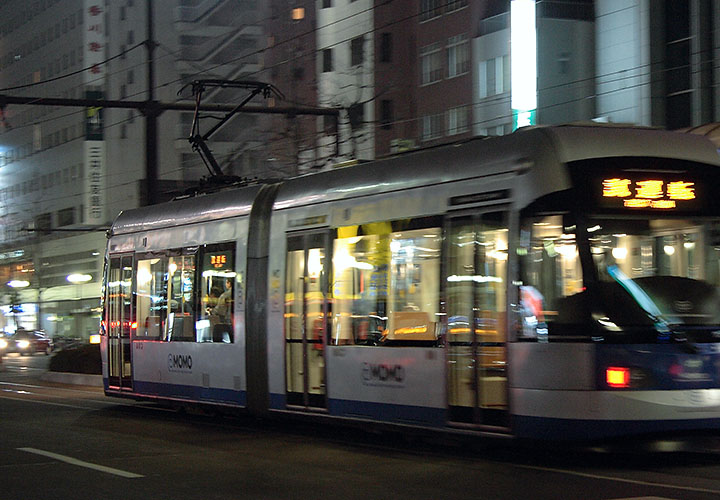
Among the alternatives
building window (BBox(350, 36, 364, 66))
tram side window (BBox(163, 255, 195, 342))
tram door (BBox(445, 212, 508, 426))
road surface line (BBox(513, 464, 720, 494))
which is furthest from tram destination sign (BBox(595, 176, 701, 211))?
building window (BBox(350, 36, 364, 66))

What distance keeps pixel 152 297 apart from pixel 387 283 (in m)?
6.31

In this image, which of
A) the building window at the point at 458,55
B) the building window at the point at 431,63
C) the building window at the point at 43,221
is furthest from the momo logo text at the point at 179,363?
the building window at the point at 43,221

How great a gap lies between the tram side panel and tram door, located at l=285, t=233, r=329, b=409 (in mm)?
1212

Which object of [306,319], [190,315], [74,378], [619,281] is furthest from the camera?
[74,378]

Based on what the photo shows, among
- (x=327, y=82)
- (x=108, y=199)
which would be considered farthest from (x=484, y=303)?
(x=108, y=199)

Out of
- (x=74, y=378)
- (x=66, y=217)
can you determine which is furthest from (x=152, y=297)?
(x=66, y=217)

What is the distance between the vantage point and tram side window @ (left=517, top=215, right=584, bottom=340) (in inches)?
412

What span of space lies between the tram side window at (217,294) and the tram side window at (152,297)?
121cm

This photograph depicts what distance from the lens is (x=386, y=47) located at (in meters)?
49.1

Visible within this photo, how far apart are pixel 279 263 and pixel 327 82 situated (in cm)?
3409

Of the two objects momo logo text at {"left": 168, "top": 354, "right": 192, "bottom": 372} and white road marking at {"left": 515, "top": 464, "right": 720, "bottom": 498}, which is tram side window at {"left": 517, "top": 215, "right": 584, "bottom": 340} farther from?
momo logo text at {"left": 168, "top": 354, "right": 192, "bottom": 372}

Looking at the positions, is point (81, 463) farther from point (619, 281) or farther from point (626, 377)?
point (619, 281)

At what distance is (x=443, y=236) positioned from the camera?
12.0 meters

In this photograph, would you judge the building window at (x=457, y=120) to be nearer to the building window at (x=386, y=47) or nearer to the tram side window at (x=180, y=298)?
the building window at (x=386, y=47)
